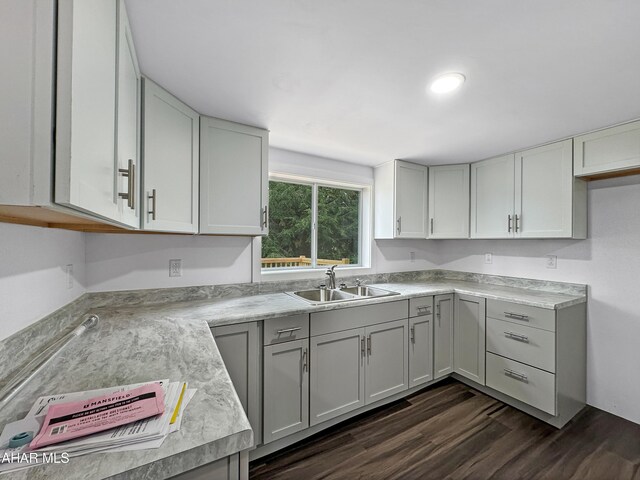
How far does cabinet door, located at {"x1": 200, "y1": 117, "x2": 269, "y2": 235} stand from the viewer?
74.6 inches

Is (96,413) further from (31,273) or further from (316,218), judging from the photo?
(316,218)

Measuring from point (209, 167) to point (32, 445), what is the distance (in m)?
1.61

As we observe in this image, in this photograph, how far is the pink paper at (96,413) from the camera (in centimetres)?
62

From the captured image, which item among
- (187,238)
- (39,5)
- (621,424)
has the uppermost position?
(39,5)

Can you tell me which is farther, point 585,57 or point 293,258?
point 293,258

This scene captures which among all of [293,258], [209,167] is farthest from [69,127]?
[293,258]

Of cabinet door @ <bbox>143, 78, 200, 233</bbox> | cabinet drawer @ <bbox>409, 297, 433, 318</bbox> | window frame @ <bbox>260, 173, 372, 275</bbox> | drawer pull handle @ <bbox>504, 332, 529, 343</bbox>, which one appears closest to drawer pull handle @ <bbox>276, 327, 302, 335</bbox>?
window frame @ <bbox>260, 173, 372, 275</bbox>

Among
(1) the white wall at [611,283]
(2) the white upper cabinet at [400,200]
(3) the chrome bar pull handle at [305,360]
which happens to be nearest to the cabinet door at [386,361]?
(3) the chrome bar pull handle at [305,360]

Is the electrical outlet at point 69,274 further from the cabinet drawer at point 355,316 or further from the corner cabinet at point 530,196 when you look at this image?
the corner cabinet at point 530,196

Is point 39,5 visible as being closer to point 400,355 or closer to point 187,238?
point 187,238

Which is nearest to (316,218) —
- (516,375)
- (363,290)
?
(363,290)

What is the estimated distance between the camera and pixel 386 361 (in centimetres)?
231

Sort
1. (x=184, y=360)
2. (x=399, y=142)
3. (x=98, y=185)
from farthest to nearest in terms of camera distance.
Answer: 1. (x=399, y=142)
2. (x=184, y=360)
3. (x=98, y=185)

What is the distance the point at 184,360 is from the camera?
1076mm
